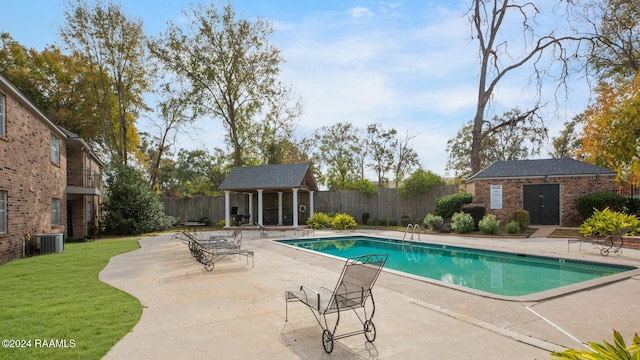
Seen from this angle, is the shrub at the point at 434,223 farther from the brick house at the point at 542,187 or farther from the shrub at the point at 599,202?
the shrub at the point at 599,202

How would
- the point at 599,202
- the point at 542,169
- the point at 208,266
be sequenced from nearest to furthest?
the point at 208,266, the point at 599,202, the point at 542,169

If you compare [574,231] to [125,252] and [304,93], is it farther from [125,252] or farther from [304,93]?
[304,93]

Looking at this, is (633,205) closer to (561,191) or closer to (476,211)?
(561,191)

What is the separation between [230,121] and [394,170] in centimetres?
1445

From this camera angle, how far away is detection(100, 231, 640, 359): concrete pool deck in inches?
150

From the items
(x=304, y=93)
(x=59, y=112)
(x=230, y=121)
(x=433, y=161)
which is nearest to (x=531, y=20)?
(x=433, y=161)

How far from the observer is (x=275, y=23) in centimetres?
2877

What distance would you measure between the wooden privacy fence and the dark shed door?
4.17 m

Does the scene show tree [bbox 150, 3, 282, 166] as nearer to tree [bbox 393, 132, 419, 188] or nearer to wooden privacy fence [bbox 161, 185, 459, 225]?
wooden privacy fence [bbox 161, 185, 459, 225]

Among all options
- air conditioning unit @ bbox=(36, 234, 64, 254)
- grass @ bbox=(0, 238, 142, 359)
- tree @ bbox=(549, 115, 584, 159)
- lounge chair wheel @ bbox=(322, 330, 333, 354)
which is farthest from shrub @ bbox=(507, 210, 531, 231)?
tree @ bbox=(549, 115, 584, 159)

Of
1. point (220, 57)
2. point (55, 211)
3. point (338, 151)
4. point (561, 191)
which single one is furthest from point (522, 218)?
point (220, 57)

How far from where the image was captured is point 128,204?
21.0m

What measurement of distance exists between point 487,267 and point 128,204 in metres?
18.9

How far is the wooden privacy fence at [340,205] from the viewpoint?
22.0 meters
